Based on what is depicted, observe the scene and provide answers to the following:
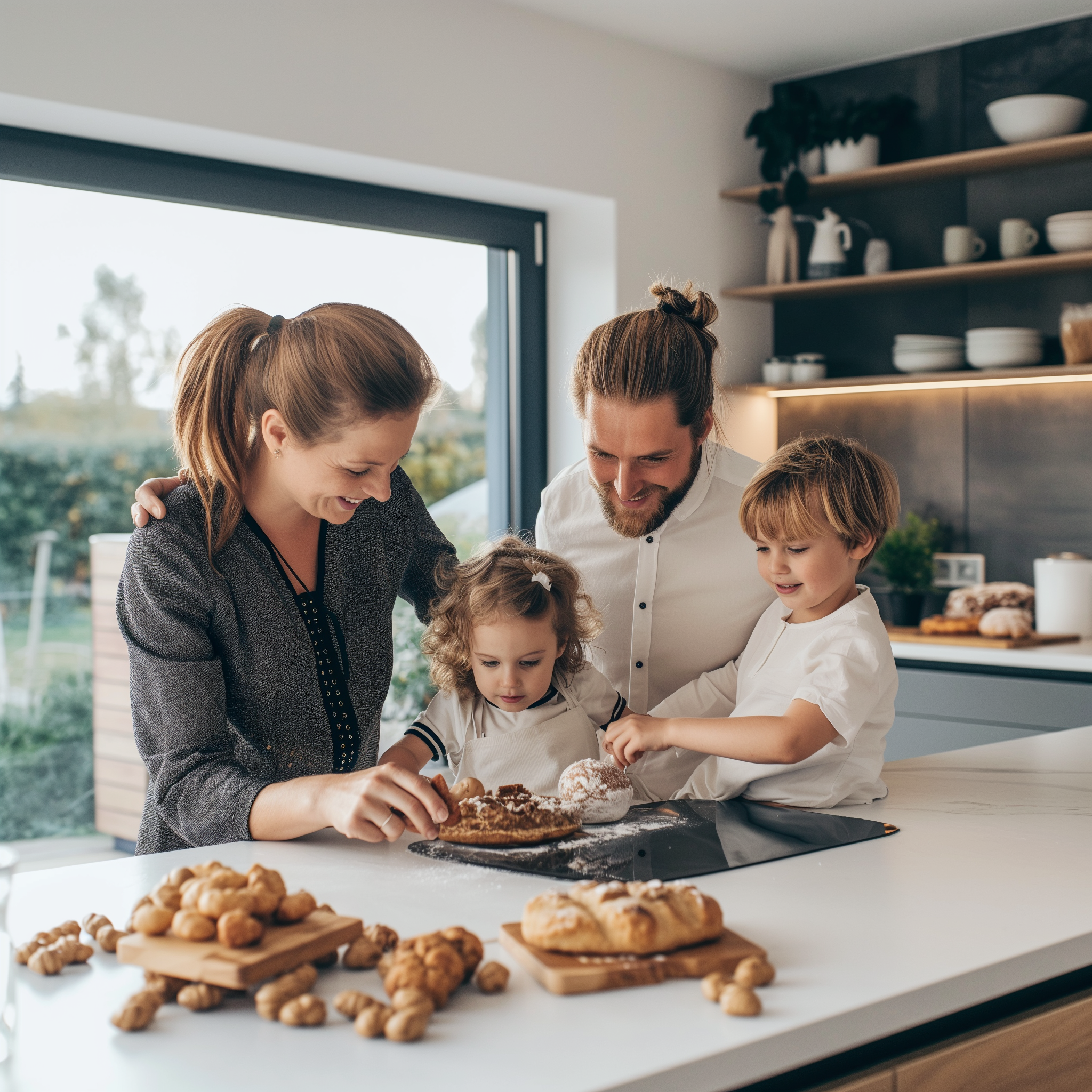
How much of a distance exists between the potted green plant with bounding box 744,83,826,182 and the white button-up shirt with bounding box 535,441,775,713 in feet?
7.35

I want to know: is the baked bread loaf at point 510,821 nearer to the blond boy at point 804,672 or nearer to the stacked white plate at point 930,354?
the blond boy at point 804,672

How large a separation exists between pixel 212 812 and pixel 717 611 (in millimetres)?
824

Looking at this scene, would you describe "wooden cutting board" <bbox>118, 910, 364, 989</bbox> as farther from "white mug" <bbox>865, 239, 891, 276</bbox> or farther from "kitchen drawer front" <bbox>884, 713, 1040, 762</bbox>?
"white mug" <bbox>865, 239, 891, 276</bbox>

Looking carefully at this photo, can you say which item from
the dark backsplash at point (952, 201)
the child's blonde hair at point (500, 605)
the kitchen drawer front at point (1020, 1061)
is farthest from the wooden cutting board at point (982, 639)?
the kitchen drawer front at point (1020, 1061)

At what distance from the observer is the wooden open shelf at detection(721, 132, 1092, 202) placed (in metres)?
3.32

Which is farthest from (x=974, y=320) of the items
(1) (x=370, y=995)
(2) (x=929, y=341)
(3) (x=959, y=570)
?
(1) (x=370, y=995)

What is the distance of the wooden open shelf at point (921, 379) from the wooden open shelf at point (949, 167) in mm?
581

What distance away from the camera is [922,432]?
3.81 metres

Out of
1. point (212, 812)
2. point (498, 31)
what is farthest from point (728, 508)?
point (498, 31)

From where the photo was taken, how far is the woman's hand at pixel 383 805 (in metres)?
1.15

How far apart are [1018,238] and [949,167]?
300mm

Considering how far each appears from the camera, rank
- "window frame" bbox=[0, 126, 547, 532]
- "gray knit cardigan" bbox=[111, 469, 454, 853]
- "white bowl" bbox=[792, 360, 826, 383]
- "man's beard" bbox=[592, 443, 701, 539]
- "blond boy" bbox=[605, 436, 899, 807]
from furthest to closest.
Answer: "white bowl" bbox=[792, 360, 826, 383]
"window frame" bbox=[0, 126, 547, 532]
"man's beard" bbox=[592, 443, 701, 539]
"blond boy" bbox=[605, 436, 899, 807]
"gray knit cardigan" bbox=[111, 469, 454, 853]

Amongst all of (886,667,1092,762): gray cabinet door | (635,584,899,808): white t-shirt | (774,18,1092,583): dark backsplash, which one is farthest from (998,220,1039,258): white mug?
(635,584,899,808): white t-shirt

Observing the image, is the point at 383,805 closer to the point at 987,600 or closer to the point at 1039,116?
the point at 987,600
